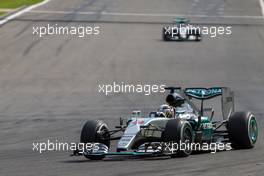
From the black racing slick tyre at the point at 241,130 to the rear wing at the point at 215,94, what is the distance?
867 millimetres

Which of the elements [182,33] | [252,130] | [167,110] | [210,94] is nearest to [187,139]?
[167,110]

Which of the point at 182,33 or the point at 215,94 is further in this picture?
the point at 182,33

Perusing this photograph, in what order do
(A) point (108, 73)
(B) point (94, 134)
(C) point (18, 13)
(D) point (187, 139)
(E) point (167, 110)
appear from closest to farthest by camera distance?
(D) point (187, 139)
(B) point (94, 134)
(E) point (167, 110)
(A) point (108, 73)
(C) point (18, 13)

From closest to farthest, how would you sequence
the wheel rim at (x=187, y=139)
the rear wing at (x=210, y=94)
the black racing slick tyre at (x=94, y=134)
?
the wheel rim at (x=187, y=139), the black racing slick tyre at (x=94, y=134), the rear wing at (x=210, y=94)

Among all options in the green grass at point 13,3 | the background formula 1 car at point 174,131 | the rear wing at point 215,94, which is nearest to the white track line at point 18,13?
the green grass at point 13,3

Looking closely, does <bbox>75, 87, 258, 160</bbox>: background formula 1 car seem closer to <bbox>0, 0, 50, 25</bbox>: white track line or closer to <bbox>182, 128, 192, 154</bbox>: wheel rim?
<bbox>182, 128, 192, 154</bbox>: wheel rim

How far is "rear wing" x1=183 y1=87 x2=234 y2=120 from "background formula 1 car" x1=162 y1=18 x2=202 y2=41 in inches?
943

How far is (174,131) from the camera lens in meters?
14.0

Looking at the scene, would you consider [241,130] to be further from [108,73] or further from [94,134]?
[108,73]

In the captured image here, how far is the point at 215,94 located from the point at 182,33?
985 inches

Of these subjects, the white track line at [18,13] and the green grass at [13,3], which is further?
the green grass at [13,3]

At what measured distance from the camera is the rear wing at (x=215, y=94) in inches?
652

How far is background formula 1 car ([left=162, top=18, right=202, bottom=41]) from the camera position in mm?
40969

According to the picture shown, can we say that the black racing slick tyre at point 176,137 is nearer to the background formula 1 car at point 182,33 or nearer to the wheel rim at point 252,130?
the wheel rim at point 252,130
